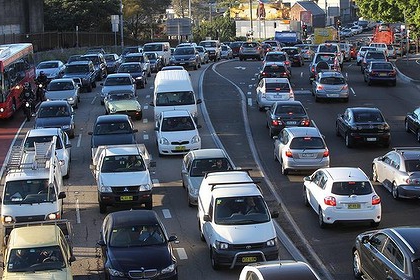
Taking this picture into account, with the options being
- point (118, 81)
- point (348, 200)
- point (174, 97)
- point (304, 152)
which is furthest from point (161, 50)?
point (348, 200)

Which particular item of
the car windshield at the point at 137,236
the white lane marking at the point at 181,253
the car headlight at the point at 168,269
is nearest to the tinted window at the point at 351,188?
the white lane marking at the point at 181,253

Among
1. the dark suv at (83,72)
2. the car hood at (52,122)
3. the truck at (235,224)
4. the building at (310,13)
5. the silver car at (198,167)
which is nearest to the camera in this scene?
the truck at (235,224)

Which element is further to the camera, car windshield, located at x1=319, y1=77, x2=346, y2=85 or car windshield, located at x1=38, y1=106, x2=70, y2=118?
car windshield, located at x1=319, y1=77, x2=346, y2=85

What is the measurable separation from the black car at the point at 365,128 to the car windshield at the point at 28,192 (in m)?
15.0

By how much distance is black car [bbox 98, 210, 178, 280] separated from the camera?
19203 mm

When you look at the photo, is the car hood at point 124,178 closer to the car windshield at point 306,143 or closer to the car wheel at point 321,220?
the car wheel at point 321,220

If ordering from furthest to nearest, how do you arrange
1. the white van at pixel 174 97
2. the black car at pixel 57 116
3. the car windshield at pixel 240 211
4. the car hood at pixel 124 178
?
the white van at pixel 174 97, the black car at pixel 57 116, the car hood at pixel 124 178, the car windshield at pixel 240 211

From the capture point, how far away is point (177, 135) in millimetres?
34812

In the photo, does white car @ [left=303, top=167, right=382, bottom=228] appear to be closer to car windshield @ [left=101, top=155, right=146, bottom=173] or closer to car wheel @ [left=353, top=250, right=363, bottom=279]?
car wheel @ [left=353, top=250, right=363, bottom=279]

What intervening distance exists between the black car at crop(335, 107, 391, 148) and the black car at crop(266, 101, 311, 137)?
184 cm

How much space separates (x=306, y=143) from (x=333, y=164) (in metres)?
2.55

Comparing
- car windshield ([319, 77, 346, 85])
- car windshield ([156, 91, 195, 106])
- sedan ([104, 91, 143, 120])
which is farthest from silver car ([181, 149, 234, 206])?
car windshield ([319, 77, 346, 85])

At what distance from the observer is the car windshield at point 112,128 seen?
34.4m

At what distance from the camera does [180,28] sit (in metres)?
100
